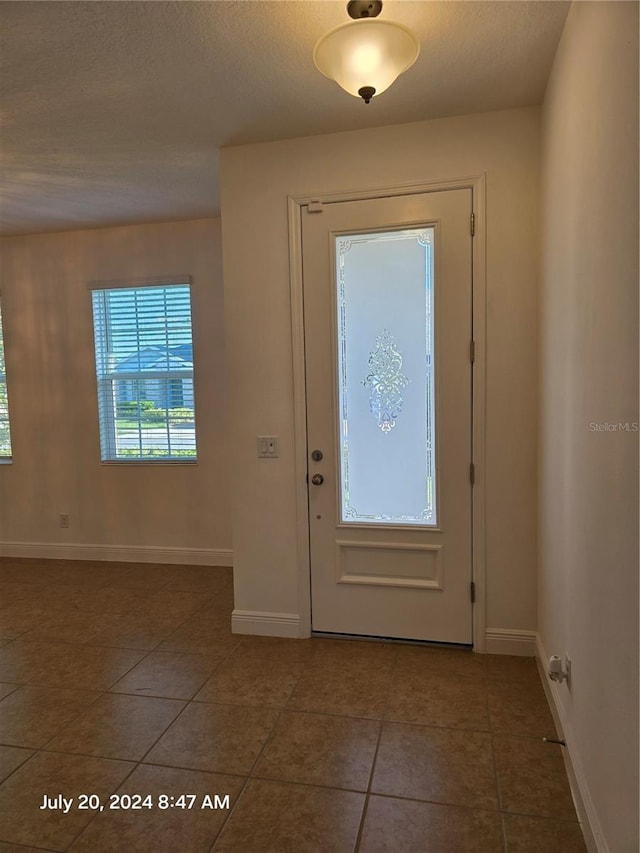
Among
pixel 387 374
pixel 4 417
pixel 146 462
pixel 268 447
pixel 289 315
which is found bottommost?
pixel 146 462

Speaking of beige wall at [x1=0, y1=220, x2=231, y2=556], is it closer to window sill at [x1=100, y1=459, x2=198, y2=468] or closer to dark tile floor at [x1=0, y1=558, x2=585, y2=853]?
window sill at [x1=100, y1=459, x2=198, y2=468]

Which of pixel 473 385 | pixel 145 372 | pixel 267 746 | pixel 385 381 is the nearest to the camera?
pixel 267 746

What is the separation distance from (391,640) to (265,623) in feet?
2.31

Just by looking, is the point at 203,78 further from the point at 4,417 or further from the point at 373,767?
the point at 4,417

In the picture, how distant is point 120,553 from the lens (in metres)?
4.30

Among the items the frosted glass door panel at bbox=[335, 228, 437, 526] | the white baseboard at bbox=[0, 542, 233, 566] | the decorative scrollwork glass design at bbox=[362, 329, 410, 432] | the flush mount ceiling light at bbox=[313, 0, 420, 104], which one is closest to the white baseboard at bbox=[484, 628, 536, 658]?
the frosted glass door panel at bbox=[335, 228, 437, 526]

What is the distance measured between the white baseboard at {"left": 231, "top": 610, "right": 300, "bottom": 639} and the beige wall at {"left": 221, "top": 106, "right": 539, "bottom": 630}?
0.04m

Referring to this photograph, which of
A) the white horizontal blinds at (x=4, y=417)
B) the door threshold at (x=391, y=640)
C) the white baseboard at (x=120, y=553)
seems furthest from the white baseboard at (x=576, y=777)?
the white horizontal blinds at (x=4, y=417)

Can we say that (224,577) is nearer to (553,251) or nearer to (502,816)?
(502,816)

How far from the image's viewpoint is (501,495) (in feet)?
8.41

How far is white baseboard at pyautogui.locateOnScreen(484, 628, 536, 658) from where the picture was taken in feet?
8.48

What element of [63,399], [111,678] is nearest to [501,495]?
[111,678]

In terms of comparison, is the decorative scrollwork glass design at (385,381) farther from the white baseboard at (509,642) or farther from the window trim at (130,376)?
the window trim at (130,376)

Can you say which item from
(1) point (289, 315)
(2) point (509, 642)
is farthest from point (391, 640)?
(1) point (289, 315)
